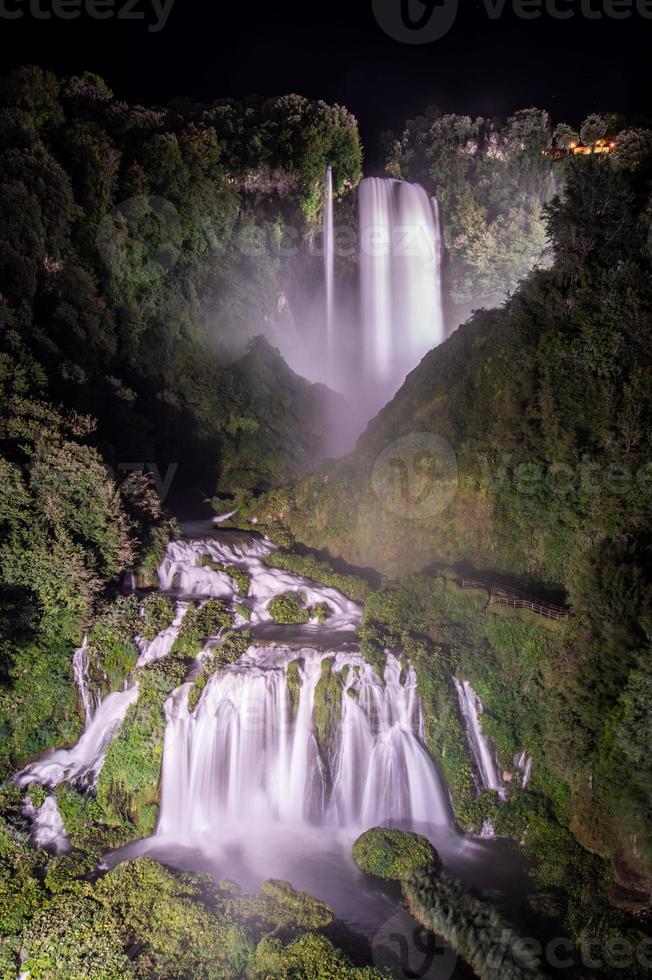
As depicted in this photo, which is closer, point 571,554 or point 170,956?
point 170,956

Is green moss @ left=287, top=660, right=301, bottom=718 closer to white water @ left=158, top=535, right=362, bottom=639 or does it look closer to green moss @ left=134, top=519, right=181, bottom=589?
white water @ left=158, top=535, right=362, bottom=639

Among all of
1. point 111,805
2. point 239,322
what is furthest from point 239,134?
point 111,805

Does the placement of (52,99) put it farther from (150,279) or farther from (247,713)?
(247,713)

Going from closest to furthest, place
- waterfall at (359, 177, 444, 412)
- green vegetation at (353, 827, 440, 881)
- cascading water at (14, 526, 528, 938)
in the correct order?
1. green vegetation at (353, 827, 440, 881)
2. cascading water at (14, 526, 528, 938)
3. waterfall at (359, 177, 444, 412)

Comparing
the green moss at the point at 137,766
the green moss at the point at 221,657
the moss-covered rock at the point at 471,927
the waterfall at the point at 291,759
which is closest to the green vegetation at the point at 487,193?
the green moss at the point at 221,657

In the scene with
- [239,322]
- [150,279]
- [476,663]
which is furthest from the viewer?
[239,322]

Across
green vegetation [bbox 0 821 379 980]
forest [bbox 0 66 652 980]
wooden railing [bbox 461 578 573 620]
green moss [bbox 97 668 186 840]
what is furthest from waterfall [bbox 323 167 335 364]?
green vegetation [bbox 0 821 379 980]

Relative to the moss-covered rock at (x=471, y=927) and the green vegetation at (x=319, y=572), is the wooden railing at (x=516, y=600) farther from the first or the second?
the moss-covered rock at (x=471, y=927)
